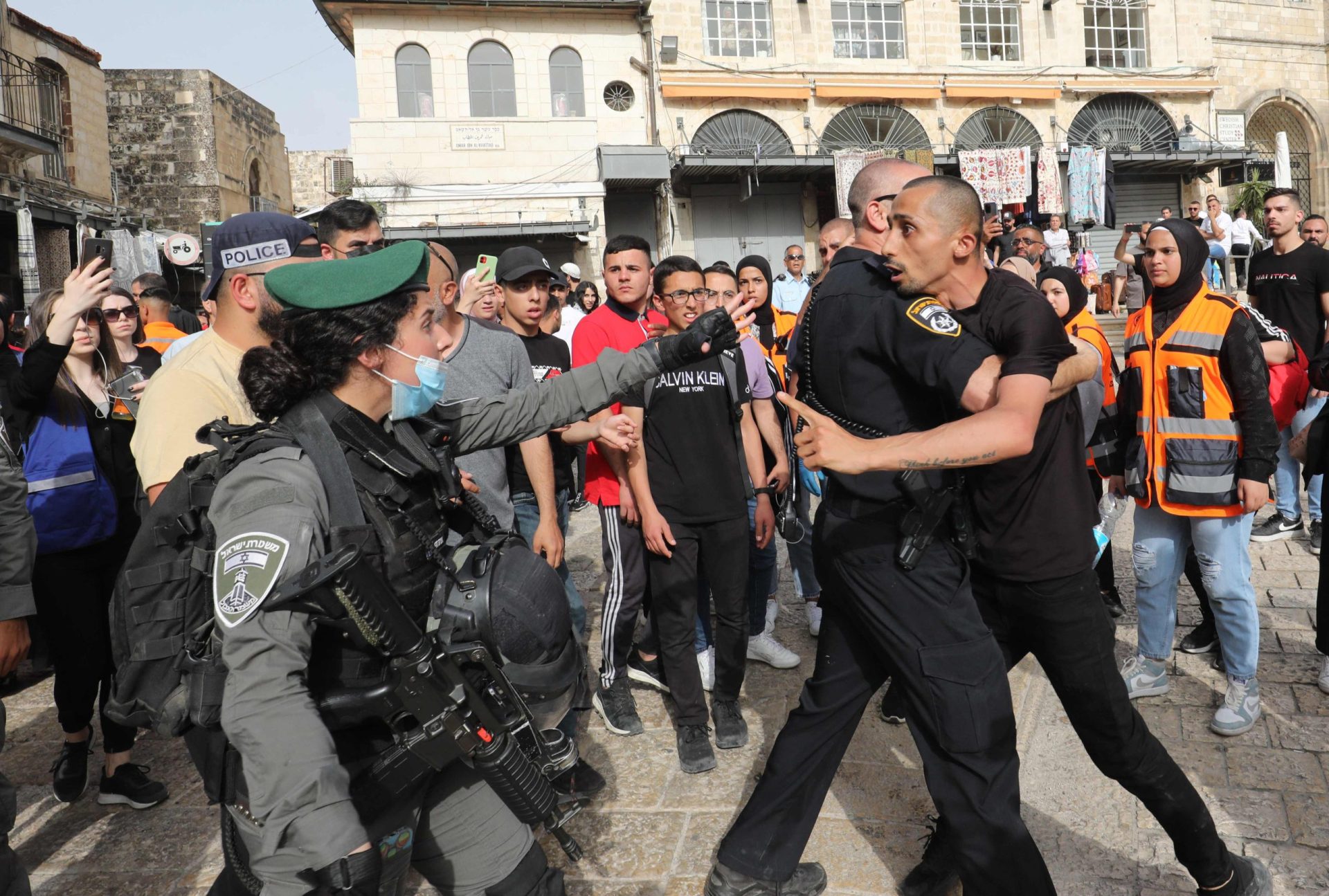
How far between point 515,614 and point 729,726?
2368mm

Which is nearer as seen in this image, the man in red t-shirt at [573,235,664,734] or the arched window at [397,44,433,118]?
the man in red t-shirt at [573,235,664,734]

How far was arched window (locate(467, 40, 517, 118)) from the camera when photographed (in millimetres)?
22281

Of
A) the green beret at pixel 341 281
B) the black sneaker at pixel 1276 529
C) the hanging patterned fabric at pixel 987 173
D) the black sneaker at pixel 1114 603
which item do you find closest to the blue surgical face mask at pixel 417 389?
the green beret at pixel 341 281

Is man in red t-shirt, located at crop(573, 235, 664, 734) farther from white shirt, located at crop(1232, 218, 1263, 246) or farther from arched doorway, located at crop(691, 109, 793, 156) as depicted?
arched doorway, located at crop(691, 109, 793, 156)

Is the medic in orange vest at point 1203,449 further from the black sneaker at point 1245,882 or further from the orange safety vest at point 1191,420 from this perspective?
the black sneaker at point 1245,882

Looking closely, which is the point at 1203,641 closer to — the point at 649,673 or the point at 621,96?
the point at 649,673

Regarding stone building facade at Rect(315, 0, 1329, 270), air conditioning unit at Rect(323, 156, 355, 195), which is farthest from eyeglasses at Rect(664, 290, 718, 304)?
air conditioning unit at Rect(323, 156, 355, 195)

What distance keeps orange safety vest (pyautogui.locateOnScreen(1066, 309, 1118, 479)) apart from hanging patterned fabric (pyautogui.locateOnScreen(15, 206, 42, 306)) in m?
14.0

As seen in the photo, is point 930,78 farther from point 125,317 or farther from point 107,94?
point 125,317

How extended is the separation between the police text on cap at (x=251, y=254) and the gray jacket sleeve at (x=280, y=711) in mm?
1329

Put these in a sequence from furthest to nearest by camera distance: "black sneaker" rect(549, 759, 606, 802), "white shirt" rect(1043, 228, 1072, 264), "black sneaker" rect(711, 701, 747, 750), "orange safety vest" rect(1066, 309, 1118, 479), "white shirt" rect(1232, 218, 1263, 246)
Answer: "white shirt" rect(1043, 228, 1072, 264) → "white shirt" rect(1232, 218, 1263, 246) → "orange safety vest" rect(1066, 309, 1118, 479) → "black sneaker" rect(711, 701, 747, 750) → "black sneaker" rect(549, 759, 606, 802)

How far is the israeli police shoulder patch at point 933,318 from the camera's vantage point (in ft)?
7.38

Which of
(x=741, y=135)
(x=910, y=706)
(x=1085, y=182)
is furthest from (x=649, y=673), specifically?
(x=1085, y=182)

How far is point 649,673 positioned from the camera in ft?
15.4
